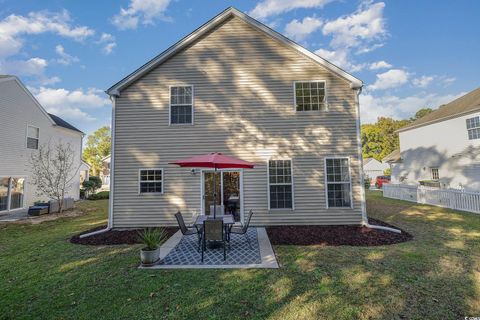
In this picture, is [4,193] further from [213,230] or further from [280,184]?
[280,184]

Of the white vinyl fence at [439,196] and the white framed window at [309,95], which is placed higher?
the white framed window at [309,95]

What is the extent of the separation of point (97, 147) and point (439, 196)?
5441 cm

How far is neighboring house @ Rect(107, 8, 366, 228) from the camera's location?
897cm

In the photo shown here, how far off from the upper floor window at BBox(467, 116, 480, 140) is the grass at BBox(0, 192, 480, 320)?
14391 millimetres

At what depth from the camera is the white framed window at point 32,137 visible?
15.4m

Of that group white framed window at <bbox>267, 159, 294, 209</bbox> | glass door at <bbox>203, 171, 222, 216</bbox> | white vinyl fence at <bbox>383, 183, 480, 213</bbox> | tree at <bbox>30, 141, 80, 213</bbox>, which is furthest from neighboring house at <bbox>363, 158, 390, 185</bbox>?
tree at <bbox>30, 141, 80, 213</bbox>

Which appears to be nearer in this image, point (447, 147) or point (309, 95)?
point (309, 95)

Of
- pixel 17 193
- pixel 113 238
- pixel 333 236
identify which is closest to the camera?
pixel 333 236

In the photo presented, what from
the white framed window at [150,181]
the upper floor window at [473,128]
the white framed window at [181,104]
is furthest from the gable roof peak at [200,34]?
the upper floor window at [473,128]

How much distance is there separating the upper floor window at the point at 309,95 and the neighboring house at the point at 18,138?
1793 centimetres

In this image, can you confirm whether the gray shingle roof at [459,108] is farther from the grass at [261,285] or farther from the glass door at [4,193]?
the glass door at [4,193]

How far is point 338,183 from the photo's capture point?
8.95 metres

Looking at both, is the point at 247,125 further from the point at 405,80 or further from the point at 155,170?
the point at 405,80

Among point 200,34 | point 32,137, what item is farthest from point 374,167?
point 32,137
